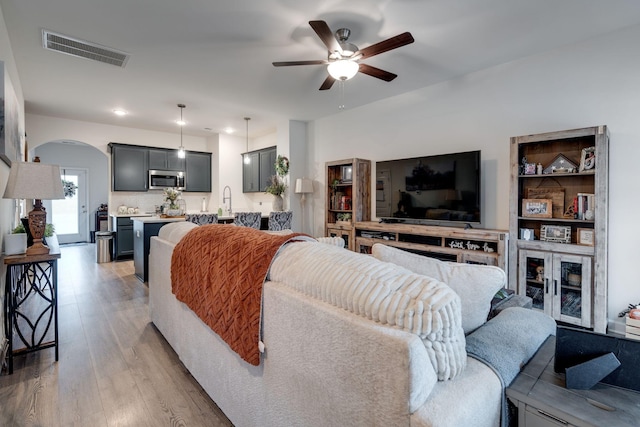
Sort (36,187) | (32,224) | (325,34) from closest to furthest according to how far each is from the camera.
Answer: (36,187) → (32,224) → (325,34)

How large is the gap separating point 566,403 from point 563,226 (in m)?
2.82

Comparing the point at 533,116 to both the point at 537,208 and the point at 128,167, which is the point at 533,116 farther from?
the point at 128,167

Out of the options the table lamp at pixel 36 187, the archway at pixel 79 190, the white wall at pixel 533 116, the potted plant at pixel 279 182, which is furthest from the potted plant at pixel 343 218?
the archway at pixel 79 190

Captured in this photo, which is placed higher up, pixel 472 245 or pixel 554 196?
pixel 554 196

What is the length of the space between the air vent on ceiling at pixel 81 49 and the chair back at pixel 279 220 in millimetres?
2779

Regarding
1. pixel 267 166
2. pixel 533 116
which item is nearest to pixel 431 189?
pixel 533 116

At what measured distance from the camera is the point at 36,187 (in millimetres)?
2174

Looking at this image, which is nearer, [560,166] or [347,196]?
[560,166]

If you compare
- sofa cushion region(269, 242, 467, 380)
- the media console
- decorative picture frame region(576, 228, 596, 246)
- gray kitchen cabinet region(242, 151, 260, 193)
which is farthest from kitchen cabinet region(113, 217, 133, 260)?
decorative picture frame region(576, 228, 596, 246)

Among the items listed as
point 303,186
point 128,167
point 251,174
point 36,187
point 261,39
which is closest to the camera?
point 36,187

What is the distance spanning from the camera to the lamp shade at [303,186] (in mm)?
5781

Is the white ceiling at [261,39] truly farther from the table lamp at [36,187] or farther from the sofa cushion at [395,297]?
the sofa cushion at [395,297]

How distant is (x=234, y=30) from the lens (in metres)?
2.88

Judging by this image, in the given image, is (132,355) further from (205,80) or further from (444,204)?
(444,204)
